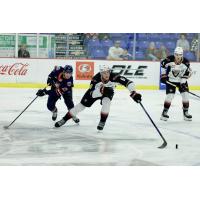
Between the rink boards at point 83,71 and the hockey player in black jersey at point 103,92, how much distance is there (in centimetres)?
14

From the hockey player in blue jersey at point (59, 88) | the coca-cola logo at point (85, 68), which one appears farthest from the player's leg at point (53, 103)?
the coca-cola logo at point (85, 68)

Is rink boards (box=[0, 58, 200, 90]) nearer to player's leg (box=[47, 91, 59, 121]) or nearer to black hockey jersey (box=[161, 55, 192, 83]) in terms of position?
black hockey jersey (box=[161, 55, 192, 83])

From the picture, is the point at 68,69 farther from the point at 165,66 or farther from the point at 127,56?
the point at 165,66

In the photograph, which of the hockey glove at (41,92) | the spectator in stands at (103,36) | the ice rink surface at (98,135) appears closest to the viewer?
the ice rink surface at (98,135)

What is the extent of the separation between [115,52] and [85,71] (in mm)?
424

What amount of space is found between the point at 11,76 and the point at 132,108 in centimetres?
147

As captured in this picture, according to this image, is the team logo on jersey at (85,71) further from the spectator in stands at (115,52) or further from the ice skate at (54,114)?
the ice skate at (54,114)

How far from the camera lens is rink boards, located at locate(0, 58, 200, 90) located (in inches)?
204

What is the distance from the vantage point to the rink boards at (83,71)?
518 cm

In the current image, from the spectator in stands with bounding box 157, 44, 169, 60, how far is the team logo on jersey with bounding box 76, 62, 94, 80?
729 millimetres

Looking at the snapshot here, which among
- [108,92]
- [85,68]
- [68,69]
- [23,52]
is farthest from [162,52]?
[23,52]

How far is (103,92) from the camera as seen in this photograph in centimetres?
481
